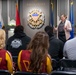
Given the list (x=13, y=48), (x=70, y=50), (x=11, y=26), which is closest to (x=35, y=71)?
(x=70, y=50)

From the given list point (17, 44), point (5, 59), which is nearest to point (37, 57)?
point (5, 59)

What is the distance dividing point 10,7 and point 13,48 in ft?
19.2

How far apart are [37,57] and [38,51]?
8 centimetres

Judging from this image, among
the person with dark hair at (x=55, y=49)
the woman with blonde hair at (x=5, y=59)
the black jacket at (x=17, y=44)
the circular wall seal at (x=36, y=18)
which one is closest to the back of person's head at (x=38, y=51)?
the woman with blonde hair at (x=5, y=59)

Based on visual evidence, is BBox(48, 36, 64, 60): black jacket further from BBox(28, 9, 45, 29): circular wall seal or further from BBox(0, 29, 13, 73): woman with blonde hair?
BBox(28, 9, 45, 29): circular wall seal

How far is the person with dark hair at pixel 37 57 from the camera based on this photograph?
322 centimetres

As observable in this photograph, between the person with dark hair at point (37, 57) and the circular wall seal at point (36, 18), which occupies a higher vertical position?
the circular wall seal at point (36, 18)

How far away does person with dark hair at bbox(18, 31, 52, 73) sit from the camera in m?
3.22

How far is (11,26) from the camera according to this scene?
33.7 feet

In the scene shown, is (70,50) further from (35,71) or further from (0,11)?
(0,11)

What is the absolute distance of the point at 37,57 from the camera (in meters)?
3.22

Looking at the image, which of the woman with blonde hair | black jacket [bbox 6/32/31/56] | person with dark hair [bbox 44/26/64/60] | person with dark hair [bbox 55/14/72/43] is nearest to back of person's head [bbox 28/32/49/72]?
the woman with blonde hair

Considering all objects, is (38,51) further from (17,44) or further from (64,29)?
(64,29)

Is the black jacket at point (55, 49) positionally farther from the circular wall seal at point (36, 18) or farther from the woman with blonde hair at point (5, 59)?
the circular wall seal at point (36, 18)
